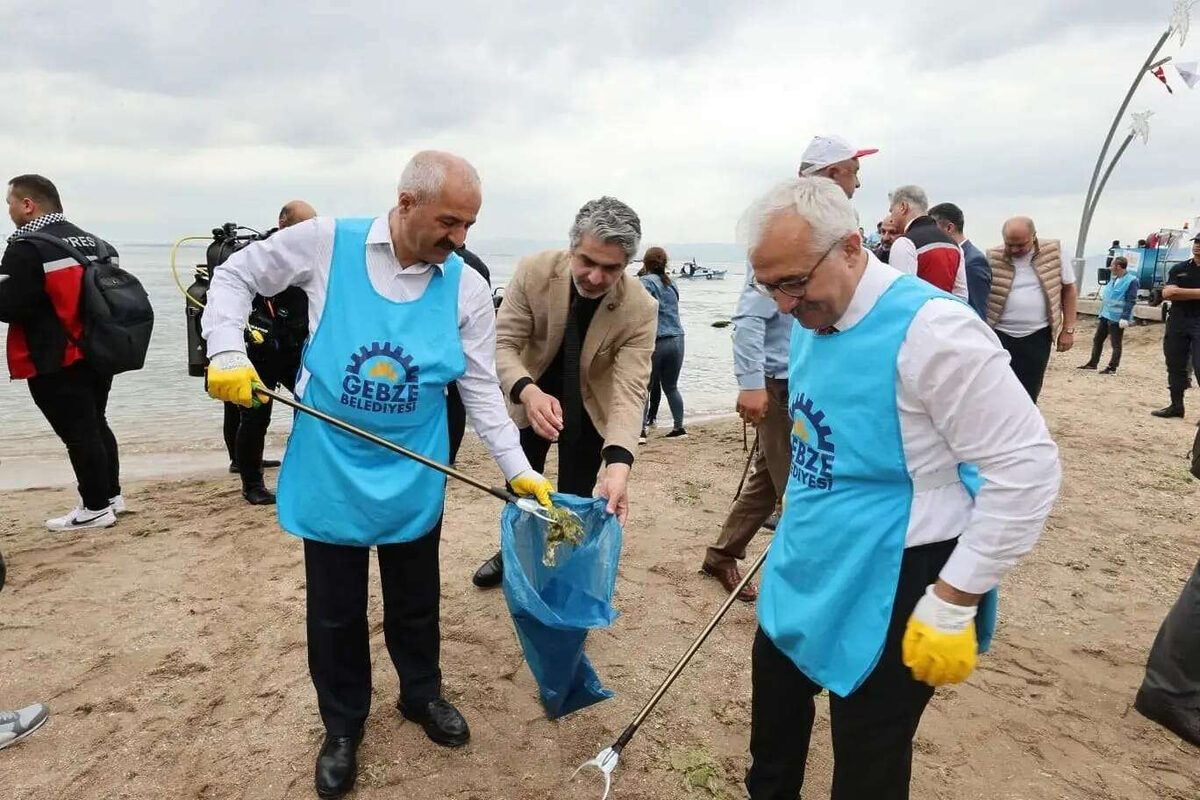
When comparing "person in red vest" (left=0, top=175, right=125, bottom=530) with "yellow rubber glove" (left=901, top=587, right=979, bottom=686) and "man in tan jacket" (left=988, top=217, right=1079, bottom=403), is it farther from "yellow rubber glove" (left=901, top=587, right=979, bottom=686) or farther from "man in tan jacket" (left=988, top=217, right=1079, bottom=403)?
"man in tan jacket" (left=988, top=217, right=1079, bottom=403)

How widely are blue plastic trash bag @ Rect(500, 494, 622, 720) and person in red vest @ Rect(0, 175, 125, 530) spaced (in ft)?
10.3

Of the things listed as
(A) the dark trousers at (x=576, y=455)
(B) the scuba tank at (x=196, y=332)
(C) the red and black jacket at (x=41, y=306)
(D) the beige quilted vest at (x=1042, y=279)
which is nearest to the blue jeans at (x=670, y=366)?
(D) the beige quilted vest at (x=1042, y=279)

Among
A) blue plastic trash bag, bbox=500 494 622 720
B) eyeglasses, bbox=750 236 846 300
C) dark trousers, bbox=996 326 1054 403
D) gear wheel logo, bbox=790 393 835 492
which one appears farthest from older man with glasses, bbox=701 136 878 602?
dark trousers, bbox=996 326 1054 403

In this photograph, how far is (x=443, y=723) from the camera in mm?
2537

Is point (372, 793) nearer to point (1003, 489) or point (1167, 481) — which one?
point (1003, 489)

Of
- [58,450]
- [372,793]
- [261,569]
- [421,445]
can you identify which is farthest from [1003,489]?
[58,450]

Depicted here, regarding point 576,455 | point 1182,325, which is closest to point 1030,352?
point 576,455

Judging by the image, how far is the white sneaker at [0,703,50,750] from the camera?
8.20 ft

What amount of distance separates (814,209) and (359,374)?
131 cm

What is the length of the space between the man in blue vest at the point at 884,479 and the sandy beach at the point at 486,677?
104cm

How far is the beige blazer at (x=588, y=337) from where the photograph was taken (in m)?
3.01

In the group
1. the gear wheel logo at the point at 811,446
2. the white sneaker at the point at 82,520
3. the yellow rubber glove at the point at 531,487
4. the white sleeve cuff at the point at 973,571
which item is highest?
the gear wheel logo at the point at 811,446

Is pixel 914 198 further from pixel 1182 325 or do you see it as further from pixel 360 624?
pixel 1182 325

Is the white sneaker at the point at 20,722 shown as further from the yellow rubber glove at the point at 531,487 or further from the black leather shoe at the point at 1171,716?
the black leather shoe at the point at 1171,716
